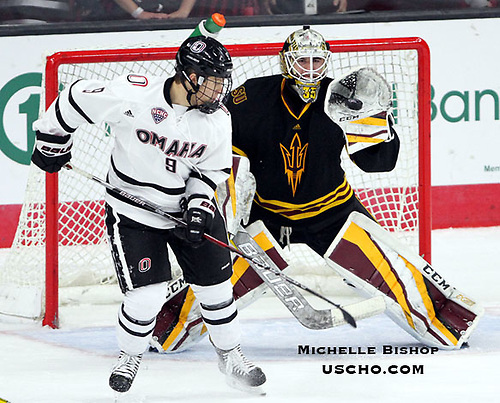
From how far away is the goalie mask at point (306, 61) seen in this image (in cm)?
329

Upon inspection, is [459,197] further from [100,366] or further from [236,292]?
[100,366]

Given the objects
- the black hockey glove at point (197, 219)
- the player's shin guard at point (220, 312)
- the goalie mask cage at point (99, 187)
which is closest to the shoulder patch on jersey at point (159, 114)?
the black hockey glove at point (197, 219)

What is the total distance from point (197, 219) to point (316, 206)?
0.72m

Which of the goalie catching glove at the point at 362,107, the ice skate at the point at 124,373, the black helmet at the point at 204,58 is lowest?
the ice skate at the point at 124,373

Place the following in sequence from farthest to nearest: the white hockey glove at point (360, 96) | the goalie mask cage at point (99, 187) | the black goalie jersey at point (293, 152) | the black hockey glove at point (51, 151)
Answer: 1. the goalie mask cage at point (99, 187)
2. the black goalie jersey at point (293, 152)
3. the white hockey glove at point (360, 96)
4. the black hockey glove at point (51, 151)

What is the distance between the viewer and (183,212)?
3023 mm

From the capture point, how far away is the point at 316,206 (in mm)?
3504

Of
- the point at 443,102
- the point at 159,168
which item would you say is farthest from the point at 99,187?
the point at 443,102

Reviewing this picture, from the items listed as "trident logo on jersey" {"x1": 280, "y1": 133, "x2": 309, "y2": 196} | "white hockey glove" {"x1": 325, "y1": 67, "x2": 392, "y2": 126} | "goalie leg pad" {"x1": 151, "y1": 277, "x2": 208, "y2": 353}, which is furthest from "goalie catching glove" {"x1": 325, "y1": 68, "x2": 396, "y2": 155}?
"goalie leg pad" {"x1": 151, "y1": 277, "x2": 208, "y2": 353}

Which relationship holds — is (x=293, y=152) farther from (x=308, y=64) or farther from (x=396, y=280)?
(x=396, y=280)

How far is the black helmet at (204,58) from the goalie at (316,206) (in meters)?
0.51

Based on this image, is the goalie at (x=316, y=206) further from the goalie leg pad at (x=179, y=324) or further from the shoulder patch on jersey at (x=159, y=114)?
the shoulder patch on jersey at (x=159, y=114)

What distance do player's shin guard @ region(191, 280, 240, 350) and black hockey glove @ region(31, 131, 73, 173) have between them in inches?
21.9

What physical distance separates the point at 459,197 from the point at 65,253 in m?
2.08
